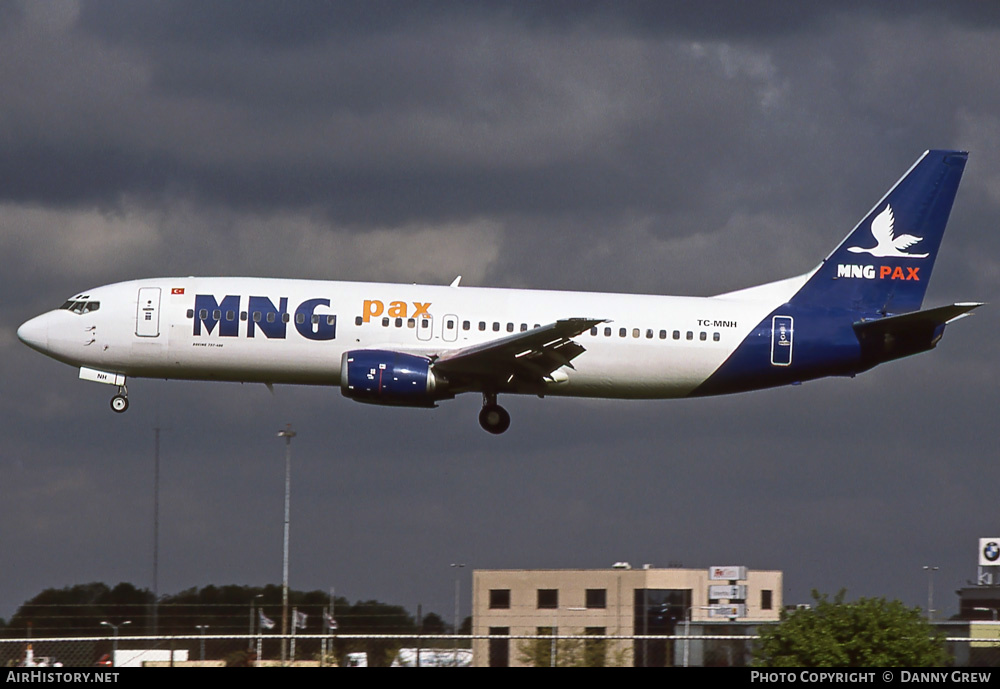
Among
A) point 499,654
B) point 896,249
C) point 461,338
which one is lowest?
point 499,654

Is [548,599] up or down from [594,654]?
down

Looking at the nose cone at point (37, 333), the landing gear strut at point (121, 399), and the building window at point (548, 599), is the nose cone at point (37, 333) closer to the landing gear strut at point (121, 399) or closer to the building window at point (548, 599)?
the landing gear strut at point (121, 399)

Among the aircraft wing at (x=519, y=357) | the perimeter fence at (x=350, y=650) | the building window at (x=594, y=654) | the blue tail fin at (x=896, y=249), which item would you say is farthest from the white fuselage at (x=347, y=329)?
the building window at (x=594, y=654)

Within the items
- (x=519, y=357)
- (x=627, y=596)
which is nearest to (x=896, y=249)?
(x=519, y=357)

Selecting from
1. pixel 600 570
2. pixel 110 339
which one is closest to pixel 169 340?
pixel 110 339

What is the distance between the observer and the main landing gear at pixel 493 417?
44.1 metres

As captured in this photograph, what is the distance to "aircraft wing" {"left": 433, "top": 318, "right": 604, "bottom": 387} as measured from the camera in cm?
3975

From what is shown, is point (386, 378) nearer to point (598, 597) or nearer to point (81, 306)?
point (81, 306)

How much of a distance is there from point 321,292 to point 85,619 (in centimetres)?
1799

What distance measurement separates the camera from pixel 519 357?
137ft

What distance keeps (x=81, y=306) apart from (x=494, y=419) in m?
13.7

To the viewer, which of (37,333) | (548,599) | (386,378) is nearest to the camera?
(386,378)

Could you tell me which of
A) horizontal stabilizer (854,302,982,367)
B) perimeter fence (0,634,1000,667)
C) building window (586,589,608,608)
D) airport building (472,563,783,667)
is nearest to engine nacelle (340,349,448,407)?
airport building (472,563,783,667)

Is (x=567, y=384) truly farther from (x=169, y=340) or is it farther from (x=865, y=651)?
(x=865, y=651)
